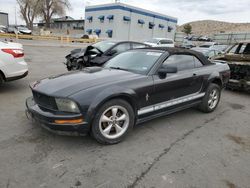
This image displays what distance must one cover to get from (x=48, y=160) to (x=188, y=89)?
113 inches

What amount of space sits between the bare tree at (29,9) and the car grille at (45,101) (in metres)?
54.3

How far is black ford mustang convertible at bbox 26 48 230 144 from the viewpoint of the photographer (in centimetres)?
294

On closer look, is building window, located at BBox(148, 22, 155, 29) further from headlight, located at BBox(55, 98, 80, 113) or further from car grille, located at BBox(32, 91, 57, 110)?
headlight, located at BBox(55, 98, 80, 113)

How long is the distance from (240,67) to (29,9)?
56.7 m

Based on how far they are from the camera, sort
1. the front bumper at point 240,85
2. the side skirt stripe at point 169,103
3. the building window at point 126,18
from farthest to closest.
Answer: the building window at point 126,18
the front bumper at point 240,85
the side skirt stripe at point 169,103

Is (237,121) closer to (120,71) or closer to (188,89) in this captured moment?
(188,89)

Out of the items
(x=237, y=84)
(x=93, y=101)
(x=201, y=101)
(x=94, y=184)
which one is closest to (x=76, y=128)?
(x=93, y=101)

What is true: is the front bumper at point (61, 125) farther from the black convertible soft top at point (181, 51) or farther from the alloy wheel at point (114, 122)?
the black convertible soft top at point (181, 51)

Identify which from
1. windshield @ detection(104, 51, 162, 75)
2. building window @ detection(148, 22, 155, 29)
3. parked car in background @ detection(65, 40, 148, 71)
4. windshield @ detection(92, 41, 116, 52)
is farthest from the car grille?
building window @ detection(148, 22, 155, 29)

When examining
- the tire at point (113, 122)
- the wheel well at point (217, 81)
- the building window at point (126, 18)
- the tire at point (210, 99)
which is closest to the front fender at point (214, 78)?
the wheel well at point (217, 81)

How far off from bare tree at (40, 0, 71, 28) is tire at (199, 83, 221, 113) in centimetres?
5417

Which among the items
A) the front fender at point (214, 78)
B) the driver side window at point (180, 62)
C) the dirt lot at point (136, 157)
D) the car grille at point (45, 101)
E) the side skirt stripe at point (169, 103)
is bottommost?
the dirt lot at point (136, 157)

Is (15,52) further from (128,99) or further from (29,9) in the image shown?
(29,9)

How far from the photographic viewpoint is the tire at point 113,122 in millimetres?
3086
